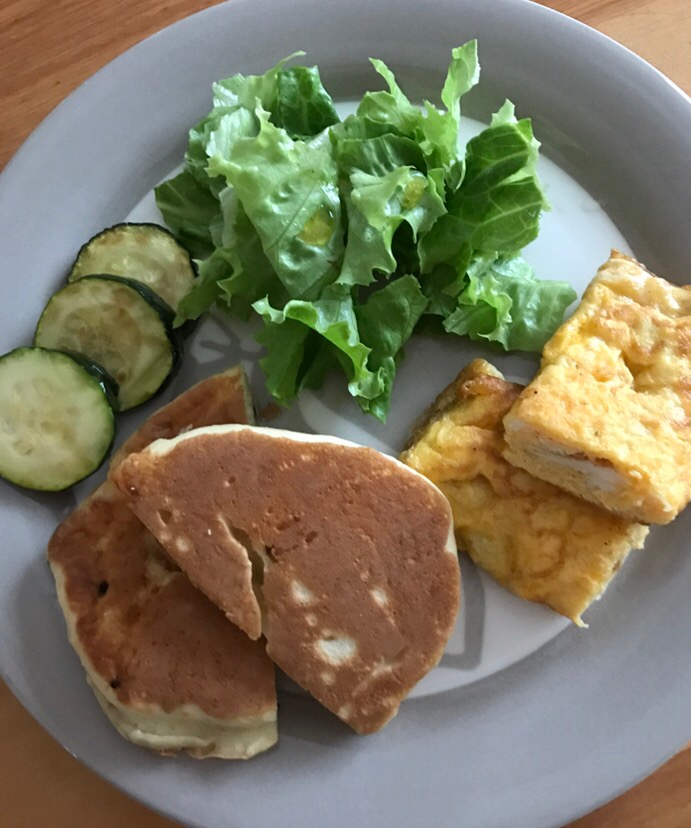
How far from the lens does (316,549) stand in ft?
6.77

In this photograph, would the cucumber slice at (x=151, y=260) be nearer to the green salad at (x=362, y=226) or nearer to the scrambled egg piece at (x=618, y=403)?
the green salad at (x=362, y=226)

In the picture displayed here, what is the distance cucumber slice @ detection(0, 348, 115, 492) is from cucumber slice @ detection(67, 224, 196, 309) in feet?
1.12

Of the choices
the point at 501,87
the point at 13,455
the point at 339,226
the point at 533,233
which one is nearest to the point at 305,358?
the point at 339,226

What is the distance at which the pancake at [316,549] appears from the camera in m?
2.04

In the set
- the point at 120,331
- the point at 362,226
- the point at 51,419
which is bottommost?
the point at 51,419

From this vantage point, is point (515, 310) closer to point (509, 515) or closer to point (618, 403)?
point (618, 403)

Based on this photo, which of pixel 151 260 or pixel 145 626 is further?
pixel 151 260

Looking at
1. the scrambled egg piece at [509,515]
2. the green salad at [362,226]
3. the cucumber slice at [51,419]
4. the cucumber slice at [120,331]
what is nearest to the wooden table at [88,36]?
the green salad at [362,226]

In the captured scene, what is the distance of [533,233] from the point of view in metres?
2.30

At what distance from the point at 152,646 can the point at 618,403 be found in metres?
1.54

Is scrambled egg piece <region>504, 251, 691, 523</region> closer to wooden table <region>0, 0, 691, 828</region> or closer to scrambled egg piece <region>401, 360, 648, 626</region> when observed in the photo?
scrambled egg piece <region>401, 360, 648, 626</region>

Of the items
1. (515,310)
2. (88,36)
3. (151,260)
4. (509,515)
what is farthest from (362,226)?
(88,36)

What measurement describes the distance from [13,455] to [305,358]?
38.6 inches

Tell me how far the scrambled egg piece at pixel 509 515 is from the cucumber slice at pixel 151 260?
37.1 inches
